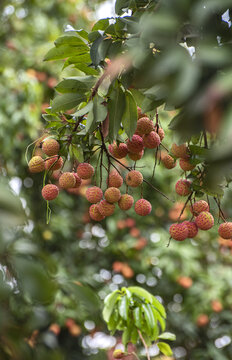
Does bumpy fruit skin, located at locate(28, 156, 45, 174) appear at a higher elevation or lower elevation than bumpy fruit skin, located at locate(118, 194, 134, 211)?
higher

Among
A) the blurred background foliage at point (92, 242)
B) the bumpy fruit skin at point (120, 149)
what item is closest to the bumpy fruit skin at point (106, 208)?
the bumpy fruit skin at point (120, 149)

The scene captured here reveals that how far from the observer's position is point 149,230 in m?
3.76

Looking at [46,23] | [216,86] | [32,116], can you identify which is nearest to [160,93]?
[216,86]

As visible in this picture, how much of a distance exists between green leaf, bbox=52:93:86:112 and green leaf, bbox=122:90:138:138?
0.11 m

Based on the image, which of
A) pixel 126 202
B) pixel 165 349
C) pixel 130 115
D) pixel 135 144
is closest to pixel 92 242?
pixel 165 349

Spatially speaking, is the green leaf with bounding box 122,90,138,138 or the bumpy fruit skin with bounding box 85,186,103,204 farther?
the bumpy fruit skin with bounding box 85,186,103,204

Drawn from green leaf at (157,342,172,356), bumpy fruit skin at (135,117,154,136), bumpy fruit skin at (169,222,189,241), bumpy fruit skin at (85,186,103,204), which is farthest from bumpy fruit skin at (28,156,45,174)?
green leaf at (157,342,172,356)

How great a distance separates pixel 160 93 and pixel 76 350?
3352 mm

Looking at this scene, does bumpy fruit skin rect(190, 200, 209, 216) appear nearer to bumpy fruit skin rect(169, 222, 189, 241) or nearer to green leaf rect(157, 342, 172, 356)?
bumpy fruit skin rect(169, 222, 189, 241)

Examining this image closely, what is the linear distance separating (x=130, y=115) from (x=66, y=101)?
0.48 ft

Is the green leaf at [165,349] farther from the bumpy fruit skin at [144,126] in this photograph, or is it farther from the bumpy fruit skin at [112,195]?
the bumpy fruit skin at [144,126]

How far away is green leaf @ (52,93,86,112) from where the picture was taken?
0.94m

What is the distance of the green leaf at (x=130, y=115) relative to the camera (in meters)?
0.89

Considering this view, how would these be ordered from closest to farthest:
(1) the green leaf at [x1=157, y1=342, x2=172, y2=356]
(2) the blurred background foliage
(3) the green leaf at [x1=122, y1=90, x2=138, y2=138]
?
1. (3) the green leaf at [x1=122, y1=90, x2=138, y2=138]
2. (1) the green leaf at [x1=157, y1=342, x2=172, y2=356]
3. (2) the blurred background foliage
